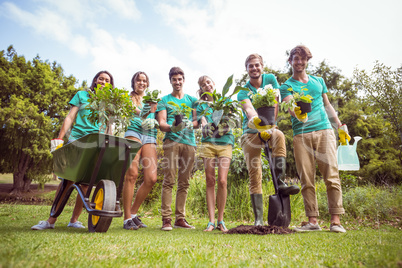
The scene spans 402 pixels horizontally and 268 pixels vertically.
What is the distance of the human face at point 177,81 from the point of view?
3668mm

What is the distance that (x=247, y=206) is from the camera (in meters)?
5.31

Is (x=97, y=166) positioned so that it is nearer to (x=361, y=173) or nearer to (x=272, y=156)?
(x=272, y=156)

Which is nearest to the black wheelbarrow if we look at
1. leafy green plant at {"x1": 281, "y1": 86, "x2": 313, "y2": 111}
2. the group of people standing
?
the group of people standing

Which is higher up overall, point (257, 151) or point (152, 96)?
point (152, 96)

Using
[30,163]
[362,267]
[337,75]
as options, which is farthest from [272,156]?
[337,75]

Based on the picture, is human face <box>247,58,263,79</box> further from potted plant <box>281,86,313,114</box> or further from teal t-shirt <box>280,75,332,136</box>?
potted plant <box>281,86,313,114</box>

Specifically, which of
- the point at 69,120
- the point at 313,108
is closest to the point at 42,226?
the point at 69,120

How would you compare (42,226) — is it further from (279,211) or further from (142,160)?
(279,211)

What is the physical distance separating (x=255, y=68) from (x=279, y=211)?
175cm

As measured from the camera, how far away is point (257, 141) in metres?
3.30

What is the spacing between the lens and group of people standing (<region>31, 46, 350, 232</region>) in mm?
3164

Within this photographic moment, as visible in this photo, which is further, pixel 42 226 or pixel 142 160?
pixel 142 160

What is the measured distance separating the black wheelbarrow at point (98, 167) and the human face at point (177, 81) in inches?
49.3

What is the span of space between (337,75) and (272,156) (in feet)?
55.9
